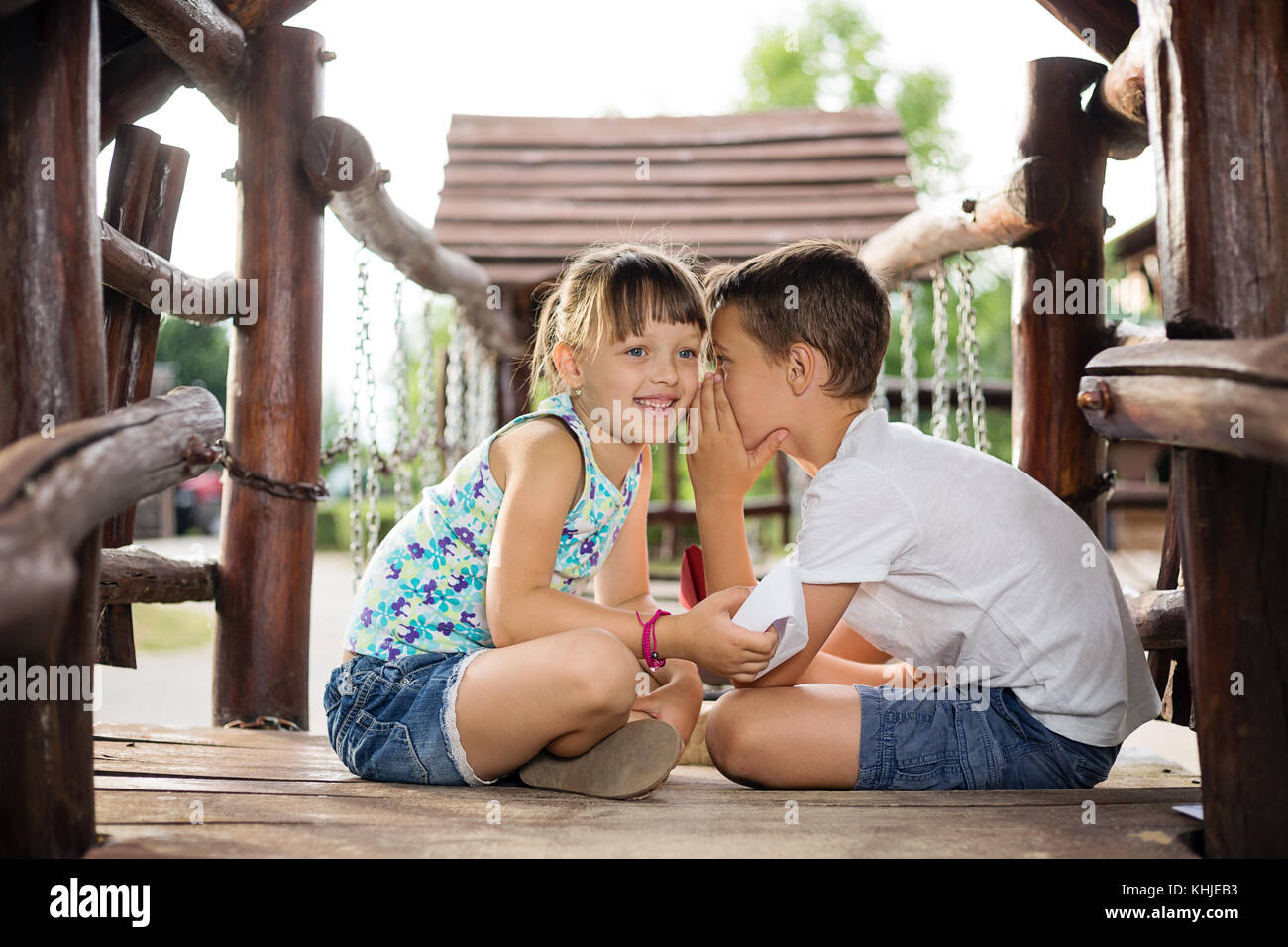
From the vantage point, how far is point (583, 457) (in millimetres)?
2305

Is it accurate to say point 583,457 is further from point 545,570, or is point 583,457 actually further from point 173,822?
point 173,822

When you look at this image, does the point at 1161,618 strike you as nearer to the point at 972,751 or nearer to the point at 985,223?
the point at 972,751

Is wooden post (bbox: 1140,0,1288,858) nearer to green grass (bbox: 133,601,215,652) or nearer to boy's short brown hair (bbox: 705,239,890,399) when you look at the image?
boy's short brown hair (bbox: 705,239,890,399)

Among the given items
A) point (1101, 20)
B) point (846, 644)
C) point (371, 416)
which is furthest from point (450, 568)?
point (1101, 20)

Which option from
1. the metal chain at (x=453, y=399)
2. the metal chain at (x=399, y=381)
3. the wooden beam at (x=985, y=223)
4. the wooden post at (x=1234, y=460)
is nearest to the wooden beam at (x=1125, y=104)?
the wooden beam at (x=985, y=223)

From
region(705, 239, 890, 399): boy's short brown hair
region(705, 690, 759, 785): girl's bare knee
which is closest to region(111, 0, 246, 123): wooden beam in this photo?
region(705, 239, 890, 399): boy's short brown hair

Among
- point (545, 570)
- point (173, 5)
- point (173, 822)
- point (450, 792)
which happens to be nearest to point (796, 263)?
point (545, 570)

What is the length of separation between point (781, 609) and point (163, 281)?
180 centimetres

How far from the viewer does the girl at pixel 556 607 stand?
6.84ft

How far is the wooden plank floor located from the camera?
1.68m

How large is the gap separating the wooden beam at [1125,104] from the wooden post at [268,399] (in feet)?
6.87

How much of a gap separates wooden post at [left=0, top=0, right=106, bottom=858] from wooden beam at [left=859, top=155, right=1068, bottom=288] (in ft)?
5.18

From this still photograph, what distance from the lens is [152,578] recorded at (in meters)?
2.86

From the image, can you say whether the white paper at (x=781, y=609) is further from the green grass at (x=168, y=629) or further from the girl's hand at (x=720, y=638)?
the green grass at (x=168, y=629)
